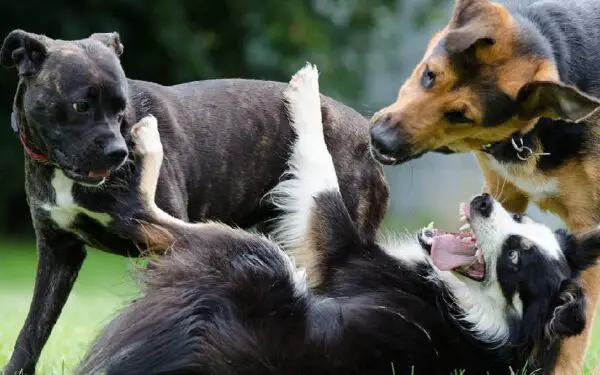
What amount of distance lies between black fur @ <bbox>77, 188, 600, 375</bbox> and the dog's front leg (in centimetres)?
76

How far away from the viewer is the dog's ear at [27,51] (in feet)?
17.1

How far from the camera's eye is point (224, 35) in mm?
18469

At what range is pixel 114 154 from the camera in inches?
199

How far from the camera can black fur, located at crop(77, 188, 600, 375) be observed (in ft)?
14.3

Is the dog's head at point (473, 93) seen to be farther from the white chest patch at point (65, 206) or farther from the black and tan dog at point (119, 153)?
the white chest patch at point (65, 206)

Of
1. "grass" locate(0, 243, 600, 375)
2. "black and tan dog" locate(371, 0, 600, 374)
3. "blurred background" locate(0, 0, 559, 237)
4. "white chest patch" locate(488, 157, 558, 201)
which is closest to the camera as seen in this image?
"black and tan dog" locate(371, 0, 600, 374)

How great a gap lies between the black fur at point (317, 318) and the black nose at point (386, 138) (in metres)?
0.52

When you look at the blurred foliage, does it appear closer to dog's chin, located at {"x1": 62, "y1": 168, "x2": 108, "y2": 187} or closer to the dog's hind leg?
the dog's hind leg

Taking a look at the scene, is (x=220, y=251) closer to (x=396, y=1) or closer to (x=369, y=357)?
(x=369, y=357)

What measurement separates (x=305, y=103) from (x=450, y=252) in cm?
125

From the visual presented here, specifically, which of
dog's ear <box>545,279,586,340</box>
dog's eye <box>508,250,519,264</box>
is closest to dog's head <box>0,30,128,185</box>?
dog's eye <box>508,250,519,264</box>

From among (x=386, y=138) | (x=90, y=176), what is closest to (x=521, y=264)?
(x=386, y=138)

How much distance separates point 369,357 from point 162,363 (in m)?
0.92

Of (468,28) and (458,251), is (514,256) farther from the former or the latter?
(468,28)
